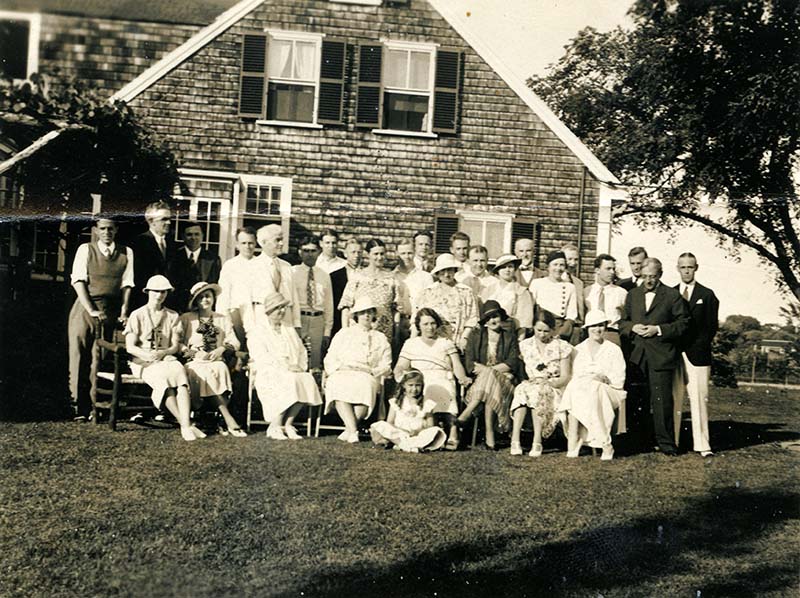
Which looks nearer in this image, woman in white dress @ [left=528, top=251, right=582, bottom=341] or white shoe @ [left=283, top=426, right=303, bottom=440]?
white shoe @ [left=283, top=426, right=303, bottom=440]

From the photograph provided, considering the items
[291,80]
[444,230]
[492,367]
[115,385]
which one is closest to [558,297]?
[492,367]

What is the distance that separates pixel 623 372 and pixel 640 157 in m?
1.43

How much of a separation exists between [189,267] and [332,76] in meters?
1.45

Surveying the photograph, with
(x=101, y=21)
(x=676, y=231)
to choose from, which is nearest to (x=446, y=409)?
(x=676, y=231)

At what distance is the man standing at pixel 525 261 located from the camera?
5430 millimetres

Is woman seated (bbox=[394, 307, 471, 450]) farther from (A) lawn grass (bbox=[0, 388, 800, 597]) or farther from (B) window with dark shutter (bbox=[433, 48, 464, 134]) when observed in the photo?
(B) window with dark shutter (bbox=[433, 48, 464, 134])

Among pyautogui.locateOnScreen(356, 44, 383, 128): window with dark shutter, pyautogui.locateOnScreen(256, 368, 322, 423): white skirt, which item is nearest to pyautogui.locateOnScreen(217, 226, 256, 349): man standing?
pyautogui.locateOnScreen(256, 368, 322, 423): white skirt

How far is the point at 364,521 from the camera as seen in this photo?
423 cm

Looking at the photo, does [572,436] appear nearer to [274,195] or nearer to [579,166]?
[579,166]

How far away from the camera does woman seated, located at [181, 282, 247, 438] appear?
5000mm

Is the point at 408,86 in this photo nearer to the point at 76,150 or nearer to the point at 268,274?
the point at 268,274

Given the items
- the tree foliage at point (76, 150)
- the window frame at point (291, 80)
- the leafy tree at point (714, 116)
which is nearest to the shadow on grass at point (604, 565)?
the leafy tree at point (714, 116)

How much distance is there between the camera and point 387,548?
4.06 metres

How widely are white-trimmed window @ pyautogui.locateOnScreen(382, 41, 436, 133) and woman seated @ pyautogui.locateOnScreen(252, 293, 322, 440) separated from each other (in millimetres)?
1355
